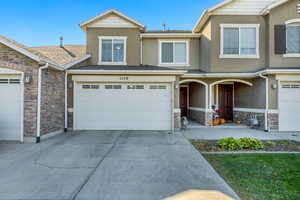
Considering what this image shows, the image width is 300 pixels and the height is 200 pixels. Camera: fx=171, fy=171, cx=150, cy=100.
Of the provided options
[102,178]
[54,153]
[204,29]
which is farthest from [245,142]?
[204,29]

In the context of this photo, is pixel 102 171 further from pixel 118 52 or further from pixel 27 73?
pixel 118 52

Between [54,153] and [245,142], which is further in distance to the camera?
[245,142]

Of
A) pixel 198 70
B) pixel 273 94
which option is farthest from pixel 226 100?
pixel 273 94

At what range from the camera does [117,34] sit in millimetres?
11000

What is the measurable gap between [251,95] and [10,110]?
12.0 meters

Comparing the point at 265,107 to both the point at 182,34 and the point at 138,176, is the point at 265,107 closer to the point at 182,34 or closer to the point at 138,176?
the point at 182,34

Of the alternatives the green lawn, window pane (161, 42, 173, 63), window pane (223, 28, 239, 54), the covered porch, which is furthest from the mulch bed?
window pane (161, 42, 173, 63)

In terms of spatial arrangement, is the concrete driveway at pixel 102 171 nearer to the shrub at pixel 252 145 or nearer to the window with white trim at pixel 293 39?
the shrub at pixel 252 145

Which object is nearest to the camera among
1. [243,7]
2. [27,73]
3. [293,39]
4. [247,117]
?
[27,73]

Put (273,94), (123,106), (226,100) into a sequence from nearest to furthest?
(273,94)
(123,106)
(226,100)

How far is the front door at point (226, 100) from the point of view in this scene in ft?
39.6

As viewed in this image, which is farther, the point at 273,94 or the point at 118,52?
the point at 118,52

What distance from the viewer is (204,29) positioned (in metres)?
11.0

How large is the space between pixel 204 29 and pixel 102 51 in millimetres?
6730
